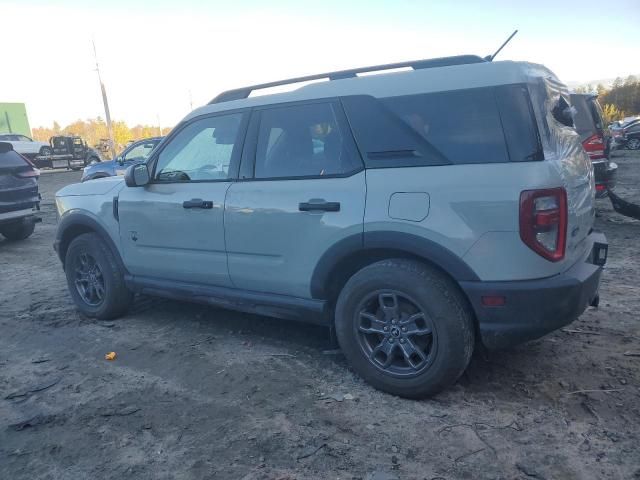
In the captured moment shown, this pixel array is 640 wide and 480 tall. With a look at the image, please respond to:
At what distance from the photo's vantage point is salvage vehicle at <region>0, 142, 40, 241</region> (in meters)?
8.20

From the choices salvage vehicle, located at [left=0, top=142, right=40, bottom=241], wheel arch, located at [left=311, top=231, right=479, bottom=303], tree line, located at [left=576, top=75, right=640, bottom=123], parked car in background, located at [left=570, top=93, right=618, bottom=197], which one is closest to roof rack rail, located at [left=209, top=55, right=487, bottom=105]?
wheel arch, located at [left=311, top=231, right=479, bottom=303]

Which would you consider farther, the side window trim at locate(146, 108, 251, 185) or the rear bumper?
the side window trim at locate(146, 108, 251, 185)

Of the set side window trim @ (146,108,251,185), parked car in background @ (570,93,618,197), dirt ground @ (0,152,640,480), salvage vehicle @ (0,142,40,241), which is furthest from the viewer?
salvage vehicle @ (0,142,40,241)

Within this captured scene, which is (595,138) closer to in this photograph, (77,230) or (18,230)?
(77,230)

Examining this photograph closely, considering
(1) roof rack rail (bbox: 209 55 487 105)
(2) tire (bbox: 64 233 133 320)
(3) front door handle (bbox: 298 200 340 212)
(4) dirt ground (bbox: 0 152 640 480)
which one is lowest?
(4) dirt ground (bbox: 0 152 640 480)

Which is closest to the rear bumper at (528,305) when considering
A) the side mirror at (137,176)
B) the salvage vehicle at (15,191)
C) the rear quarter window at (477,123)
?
the rear quarter window at (477,123)

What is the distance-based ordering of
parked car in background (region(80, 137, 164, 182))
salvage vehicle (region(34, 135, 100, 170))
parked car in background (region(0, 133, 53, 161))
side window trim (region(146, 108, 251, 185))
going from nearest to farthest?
1. side window trim (region(146, 108, 251, 185))
2. parked car in background (region(80, 137, 164, 182))
3. parked car in background (region(0, 133, 53, 161))
4. salvage vehicle (region(34, 135, 100, 170))

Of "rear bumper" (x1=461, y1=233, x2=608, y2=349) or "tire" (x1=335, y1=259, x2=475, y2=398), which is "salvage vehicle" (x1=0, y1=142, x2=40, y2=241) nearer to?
"tire" (x1=335, y1=259, x2=475, y2=398)

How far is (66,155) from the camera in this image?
85.8ft

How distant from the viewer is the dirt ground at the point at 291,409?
249 cm

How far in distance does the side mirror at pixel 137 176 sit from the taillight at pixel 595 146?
619 centimetres

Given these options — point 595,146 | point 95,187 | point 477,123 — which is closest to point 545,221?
point 477,123

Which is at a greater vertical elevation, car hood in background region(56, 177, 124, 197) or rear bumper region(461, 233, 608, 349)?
car hood in background region(56, 177, 124, 197)

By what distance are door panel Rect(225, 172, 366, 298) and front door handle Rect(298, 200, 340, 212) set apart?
0.02 metres
